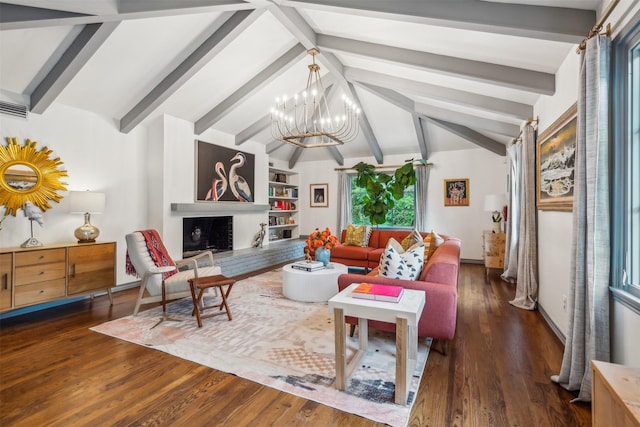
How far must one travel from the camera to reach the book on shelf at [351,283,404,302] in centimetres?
192

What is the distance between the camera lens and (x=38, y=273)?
3170 millimetres

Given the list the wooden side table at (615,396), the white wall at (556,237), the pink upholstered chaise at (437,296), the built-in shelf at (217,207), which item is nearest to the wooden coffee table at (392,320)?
the pink upholstered chaise at (437,296)

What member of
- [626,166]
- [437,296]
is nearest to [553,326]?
[437,296]

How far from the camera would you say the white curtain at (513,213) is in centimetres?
425

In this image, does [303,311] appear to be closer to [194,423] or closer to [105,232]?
[194,423]

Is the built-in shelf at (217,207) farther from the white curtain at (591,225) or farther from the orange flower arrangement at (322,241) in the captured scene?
the white curtain at (591,225)

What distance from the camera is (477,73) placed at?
301cm

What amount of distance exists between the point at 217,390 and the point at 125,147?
4.05 metres

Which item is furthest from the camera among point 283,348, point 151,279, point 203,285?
point 151,279

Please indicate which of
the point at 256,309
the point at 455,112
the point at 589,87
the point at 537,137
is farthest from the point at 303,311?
the point at 455,112

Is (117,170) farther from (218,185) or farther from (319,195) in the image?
(319,195)

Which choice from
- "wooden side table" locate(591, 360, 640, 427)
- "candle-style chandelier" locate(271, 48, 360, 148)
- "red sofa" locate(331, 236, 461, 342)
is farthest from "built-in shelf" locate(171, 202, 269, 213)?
"wooden side table" locate(591, 360, 640, 427)

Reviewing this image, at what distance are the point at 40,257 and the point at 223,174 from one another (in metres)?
3.01

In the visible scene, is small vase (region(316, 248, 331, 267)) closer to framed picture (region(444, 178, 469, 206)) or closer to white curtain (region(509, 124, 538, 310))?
white curtain (region(509, 124, 538, 310))
